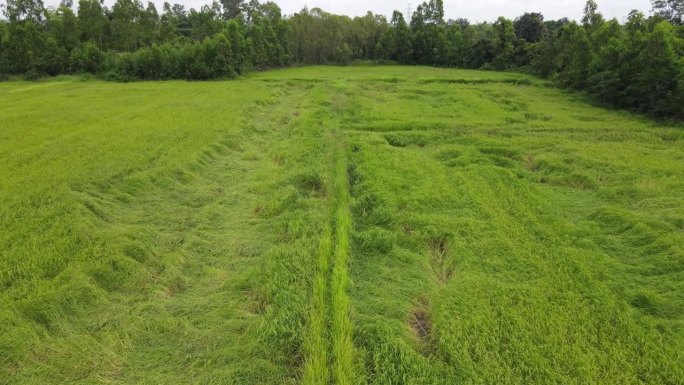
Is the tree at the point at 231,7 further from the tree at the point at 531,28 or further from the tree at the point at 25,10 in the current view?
the tree at the point at 531,28

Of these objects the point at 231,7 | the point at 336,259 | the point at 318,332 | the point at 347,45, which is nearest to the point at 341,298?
the point at 318,332

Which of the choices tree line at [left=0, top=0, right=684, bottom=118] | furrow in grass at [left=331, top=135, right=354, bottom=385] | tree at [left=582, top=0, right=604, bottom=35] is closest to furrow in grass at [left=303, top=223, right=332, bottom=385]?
furrow in grass at [left=331, top=135, right=354, bottom=385]

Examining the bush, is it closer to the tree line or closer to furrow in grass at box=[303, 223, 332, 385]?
the tree line

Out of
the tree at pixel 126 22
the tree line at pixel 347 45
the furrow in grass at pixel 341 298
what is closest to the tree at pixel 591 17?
the tree line at pixel 347 45

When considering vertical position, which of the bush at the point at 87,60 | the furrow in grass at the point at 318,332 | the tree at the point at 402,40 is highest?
the tree at the point at 402,40

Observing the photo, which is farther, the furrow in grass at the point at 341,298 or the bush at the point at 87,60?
the bush at the point at 87,60

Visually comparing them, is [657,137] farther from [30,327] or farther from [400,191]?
[30,327]

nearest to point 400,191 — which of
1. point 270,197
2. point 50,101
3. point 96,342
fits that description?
point 270,197
